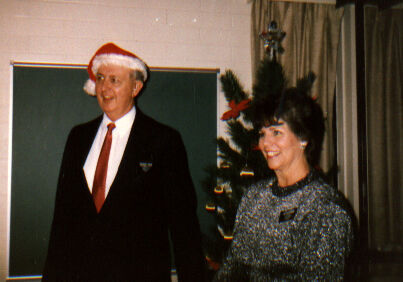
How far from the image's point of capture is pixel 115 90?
1.77 m

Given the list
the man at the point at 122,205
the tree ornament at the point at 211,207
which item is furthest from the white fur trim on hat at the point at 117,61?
the tree ornament at the point at 211,207

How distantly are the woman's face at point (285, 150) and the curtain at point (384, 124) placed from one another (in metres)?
2.12

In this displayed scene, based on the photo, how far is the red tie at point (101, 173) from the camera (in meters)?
1.59

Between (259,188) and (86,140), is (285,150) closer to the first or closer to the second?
(259,188)

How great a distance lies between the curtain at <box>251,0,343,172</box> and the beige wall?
141 millimetres

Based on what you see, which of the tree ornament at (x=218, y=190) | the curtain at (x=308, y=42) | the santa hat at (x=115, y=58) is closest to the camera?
the santa hat at (x=115, y=58)

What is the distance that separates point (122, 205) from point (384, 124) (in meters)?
2.60

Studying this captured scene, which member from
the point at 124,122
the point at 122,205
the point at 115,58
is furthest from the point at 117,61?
the point at 122,205

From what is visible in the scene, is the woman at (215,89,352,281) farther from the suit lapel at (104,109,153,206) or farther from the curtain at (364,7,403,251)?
the curtain at (364,7,403,251)

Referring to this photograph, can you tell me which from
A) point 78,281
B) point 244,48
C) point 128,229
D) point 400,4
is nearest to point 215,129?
point 244,48

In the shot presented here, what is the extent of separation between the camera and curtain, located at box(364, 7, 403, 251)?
10.2 feet

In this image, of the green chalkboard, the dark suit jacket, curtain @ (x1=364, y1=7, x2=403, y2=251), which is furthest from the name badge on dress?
curtain @ (x1=364, y1=7, x2=403, y2=251)

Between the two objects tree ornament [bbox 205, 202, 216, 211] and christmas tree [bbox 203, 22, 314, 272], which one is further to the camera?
tree ornament [bbox 205, 202, 216, 211]

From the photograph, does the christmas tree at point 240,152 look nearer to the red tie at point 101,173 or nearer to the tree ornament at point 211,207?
the tree ornament at point 211,207
